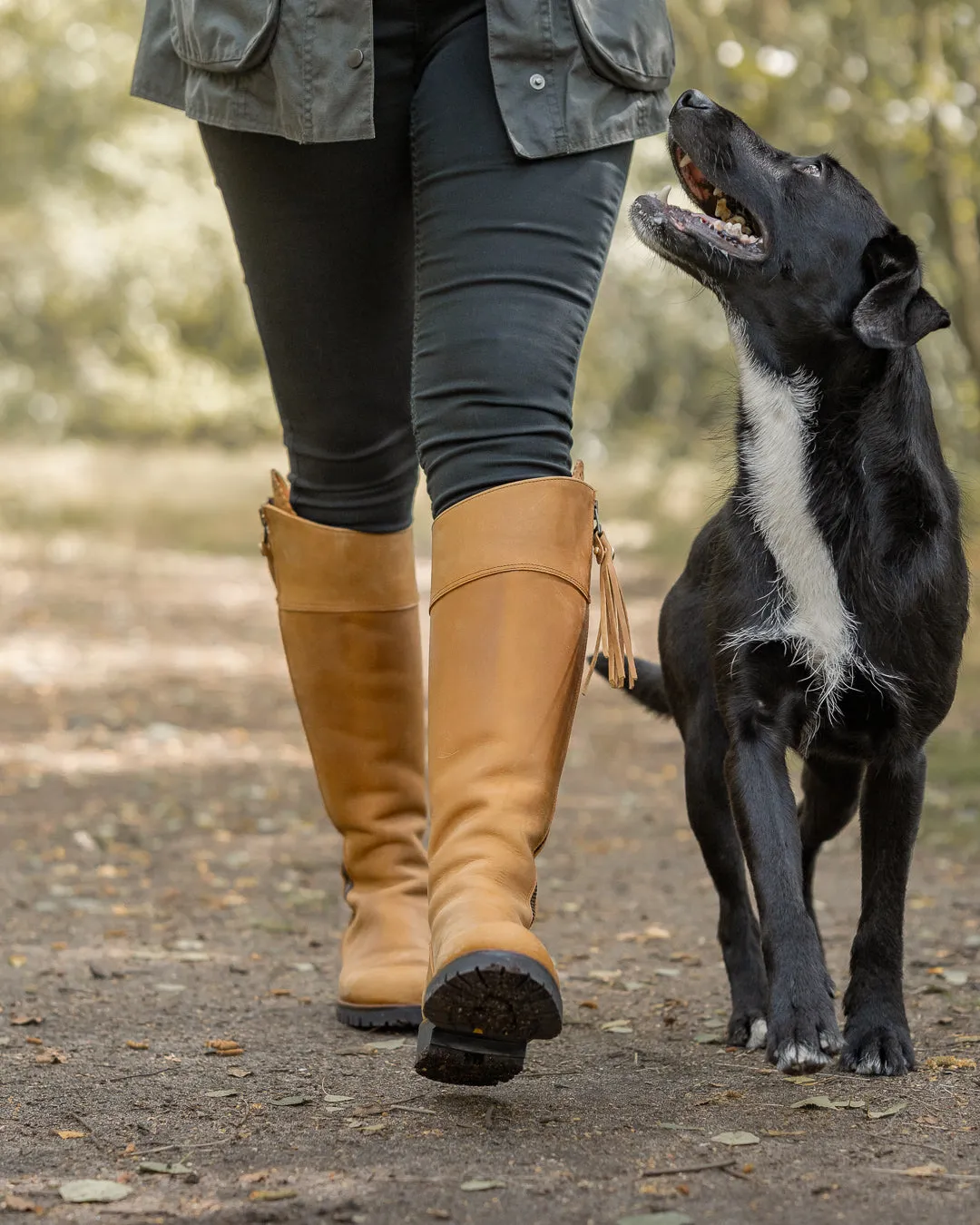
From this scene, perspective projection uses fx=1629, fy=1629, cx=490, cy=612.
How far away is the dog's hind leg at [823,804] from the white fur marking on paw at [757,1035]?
431 mm

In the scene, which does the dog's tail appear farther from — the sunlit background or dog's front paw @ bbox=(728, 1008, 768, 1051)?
dog's front paw @ bbox=(728, 1008, 768, 1051)

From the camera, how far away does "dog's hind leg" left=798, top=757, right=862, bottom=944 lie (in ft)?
11.4

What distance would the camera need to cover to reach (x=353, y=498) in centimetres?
313

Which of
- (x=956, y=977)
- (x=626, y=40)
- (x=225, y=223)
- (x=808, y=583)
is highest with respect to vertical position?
(x=225, y=223)

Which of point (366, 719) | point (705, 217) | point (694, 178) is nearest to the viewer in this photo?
point (366, 719)

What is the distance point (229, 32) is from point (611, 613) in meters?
1.14

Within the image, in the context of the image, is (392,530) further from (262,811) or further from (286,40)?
(262,811)

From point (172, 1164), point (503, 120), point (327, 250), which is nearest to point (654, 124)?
point (503, 120)

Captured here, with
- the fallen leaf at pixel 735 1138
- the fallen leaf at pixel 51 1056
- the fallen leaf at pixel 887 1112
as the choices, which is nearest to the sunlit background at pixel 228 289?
the fallen leaf at pixel 887 1112

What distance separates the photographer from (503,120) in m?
2.58

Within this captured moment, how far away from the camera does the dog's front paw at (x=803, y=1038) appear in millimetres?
2527

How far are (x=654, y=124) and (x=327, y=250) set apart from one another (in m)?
0.61

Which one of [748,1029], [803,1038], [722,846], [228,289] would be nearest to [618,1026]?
[748,1029]

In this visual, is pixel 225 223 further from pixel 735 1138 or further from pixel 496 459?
pixel 735 1138
